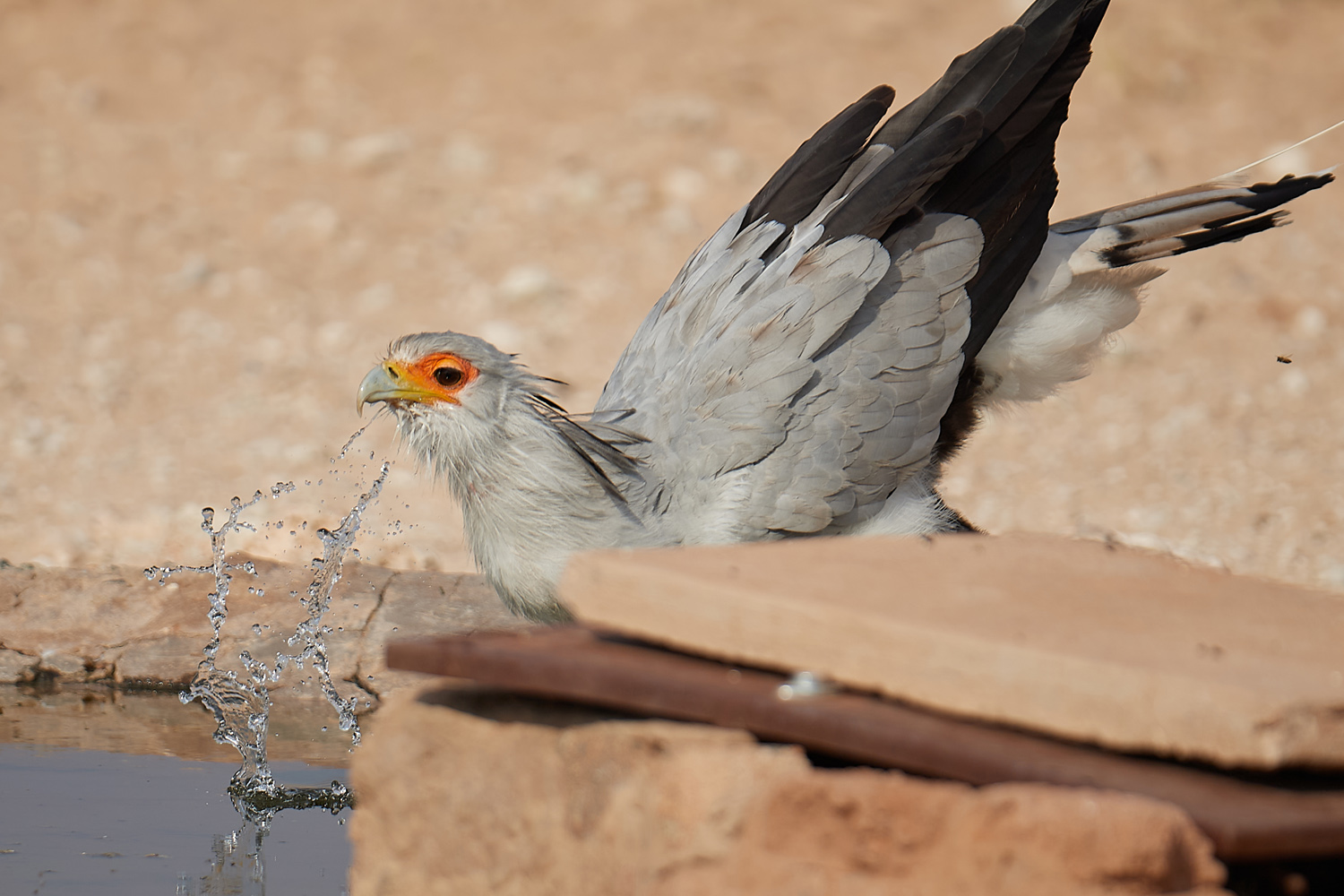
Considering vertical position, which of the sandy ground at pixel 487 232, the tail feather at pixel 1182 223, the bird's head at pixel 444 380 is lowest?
the bird's head at pixel 444 380

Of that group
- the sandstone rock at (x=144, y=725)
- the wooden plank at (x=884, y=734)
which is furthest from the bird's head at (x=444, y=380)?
the wooden plank at (x=884, y=734)

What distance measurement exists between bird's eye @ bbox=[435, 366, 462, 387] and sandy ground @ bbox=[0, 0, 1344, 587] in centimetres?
194

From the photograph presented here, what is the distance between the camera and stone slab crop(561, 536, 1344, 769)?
188cm

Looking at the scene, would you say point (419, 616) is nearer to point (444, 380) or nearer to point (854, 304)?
point (444, 380)

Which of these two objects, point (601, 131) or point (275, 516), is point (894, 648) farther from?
point (601, 131)

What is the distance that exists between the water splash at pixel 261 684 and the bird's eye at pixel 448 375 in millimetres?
379

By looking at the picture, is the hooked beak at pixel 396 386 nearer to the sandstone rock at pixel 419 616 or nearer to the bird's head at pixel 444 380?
the bird's head at pixel 444 380

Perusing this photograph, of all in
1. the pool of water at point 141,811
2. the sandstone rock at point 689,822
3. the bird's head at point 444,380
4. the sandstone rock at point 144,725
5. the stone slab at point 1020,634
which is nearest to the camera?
the sandstone rock at point 689,822

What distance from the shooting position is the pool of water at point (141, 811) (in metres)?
3.55

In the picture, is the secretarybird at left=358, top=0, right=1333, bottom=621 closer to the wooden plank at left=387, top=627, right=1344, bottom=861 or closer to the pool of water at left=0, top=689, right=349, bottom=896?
the pool of water at left=0, top=689, right=349, bottom=896

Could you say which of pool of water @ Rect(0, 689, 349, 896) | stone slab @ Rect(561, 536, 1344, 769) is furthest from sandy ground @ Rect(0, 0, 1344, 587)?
stone slab @ Rect(561, 536, 1344, 769)

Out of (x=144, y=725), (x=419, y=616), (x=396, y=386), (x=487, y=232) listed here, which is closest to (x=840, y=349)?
(x=396, y=386)

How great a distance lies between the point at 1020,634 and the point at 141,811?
2.76 metres

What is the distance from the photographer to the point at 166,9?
1268 centimetres
